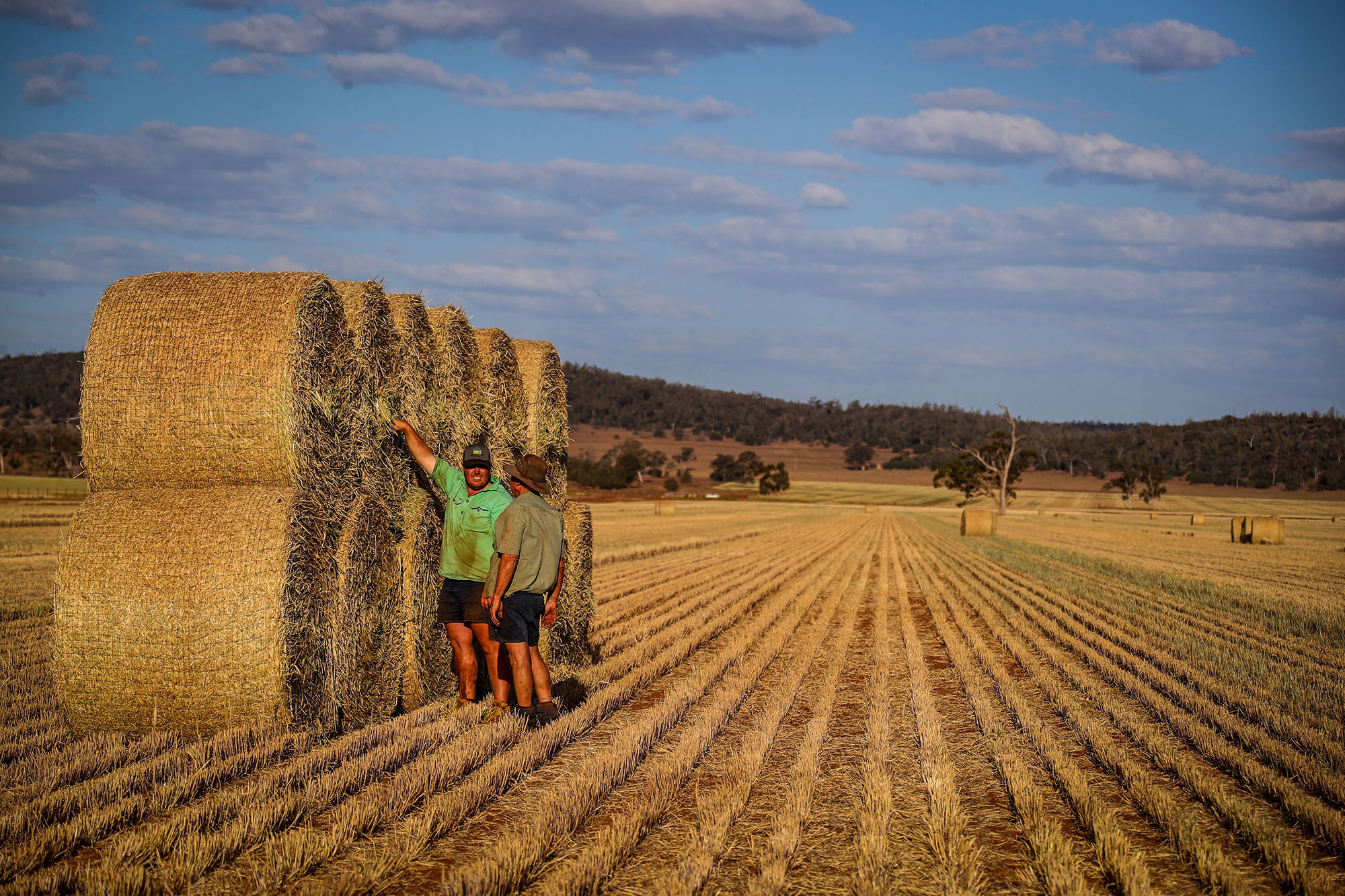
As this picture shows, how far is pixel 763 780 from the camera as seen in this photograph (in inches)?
229

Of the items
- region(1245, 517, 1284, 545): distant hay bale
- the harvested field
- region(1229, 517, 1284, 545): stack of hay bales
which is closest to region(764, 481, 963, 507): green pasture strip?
region(1229, 517, 1284, 545): stack of hay bales

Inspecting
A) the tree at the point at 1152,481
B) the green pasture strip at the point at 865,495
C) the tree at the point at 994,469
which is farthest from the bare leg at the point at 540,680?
the tree at the point at 1152,481

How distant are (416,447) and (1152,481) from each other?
290 ft

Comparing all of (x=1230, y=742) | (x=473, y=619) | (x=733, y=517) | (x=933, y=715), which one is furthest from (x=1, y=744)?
(x=733, y=517)

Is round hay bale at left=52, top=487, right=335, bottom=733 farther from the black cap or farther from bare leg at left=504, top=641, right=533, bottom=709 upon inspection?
bare leg at left=504, top=641, right=533, bottom=709

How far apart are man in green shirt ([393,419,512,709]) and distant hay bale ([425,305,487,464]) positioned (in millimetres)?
577

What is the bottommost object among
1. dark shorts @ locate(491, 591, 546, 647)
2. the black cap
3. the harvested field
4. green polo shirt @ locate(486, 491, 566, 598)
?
the harvested field

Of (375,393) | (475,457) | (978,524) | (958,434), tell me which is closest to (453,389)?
(375,393)

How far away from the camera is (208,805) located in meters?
4.88

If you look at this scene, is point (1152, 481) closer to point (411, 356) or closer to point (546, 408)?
point (546, 408)

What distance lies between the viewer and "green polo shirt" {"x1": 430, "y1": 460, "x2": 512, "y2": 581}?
729cm

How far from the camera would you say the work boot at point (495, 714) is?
6.94 m

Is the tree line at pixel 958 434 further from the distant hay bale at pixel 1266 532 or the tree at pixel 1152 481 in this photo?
the distant hay bale at pixel 1266 532

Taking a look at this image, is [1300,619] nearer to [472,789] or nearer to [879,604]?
[879,604]
